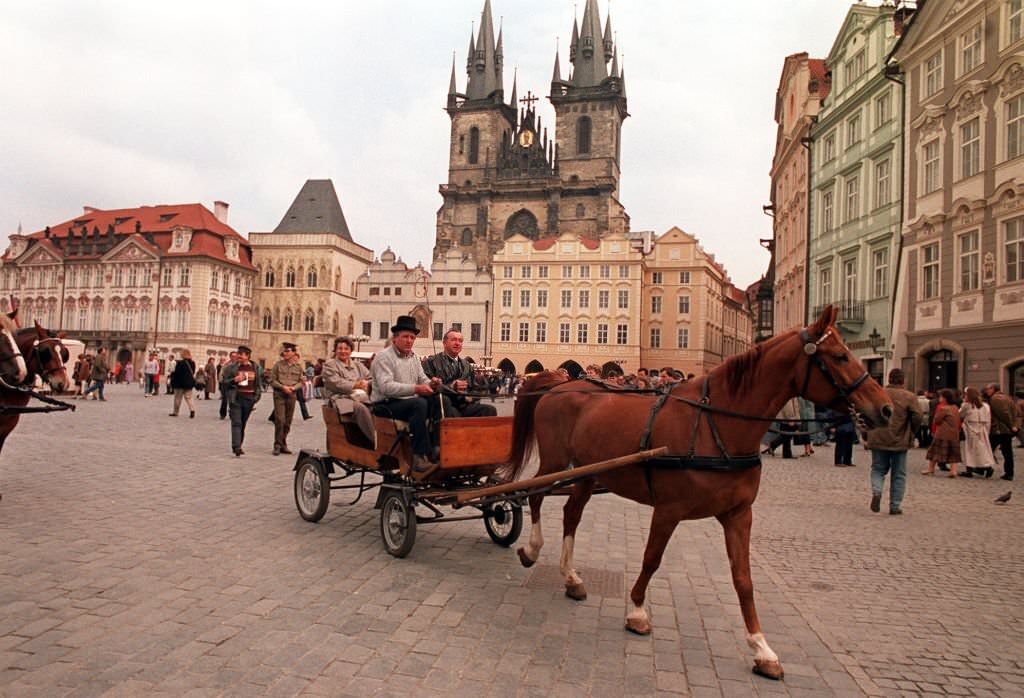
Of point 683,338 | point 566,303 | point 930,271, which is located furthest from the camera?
point 683,338

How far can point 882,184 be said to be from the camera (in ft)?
82.6

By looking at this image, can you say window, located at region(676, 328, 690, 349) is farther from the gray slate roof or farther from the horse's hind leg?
the horse's hind leg

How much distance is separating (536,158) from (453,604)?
275ft

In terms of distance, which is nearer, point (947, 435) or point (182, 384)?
point (947, 435)

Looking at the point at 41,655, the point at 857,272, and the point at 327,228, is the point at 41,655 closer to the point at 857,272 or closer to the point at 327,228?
the point at 857,272

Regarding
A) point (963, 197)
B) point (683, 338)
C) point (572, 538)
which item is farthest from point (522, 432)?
point (683, 338)

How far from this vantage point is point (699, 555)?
6691mm

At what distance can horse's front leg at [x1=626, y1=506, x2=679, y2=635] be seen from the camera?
14.8ft

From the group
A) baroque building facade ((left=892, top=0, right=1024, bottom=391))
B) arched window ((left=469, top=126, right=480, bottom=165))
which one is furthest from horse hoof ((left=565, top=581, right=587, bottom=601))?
arched window ((left=469, top=126, right=480, bottom=165))

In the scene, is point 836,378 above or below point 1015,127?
below

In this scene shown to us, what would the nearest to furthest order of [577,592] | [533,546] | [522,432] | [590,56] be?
[577,592]
[533,546]
[522,432]
[590,56]

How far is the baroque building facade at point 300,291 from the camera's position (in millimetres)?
71312

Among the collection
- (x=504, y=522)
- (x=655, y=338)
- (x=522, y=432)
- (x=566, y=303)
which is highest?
(x=566, y=303)

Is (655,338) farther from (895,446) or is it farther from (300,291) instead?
(895,446)
